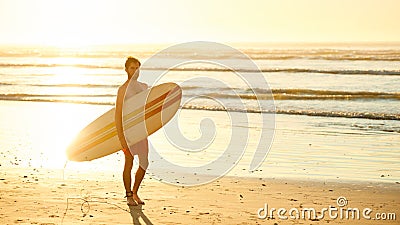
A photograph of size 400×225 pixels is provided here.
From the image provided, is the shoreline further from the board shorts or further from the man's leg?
→ the board shorts

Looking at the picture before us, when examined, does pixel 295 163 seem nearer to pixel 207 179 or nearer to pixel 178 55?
pixel 207 179

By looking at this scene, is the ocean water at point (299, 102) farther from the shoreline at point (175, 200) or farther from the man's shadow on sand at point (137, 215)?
the man's shadow on sand at point (137, 215)

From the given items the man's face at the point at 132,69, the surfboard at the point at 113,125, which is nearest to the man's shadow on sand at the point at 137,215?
the surfboard at the point at 113,125

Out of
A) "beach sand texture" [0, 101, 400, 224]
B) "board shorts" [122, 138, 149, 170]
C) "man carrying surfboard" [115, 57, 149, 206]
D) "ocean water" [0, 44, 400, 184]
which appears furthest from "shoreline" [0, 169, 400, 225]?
"ocean water" [0, 44, 400, 184]

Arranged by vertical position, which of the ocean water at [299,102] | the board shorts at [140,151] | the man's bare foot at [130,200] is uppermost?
the ocean water at [299,102]

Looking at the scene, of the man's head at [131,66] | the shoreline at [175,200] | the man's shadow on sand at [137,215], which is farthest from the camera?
the man's head at [131,66]

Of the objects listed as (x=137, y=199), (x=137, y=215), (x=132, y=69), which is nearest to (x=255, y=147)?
(x=137, y=199)

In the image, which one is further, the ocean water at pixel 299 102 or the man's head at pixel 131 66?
the ocean water at pixel 299 102

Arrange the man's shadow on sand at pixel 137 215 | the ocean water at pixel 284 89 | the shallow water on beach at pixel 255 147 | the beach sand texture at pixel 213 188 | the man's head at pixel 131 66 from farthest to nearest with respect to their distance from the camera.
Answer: the ocean water at pixel 284 89 → the shallow water on beach at pixel 255 147 → the man's head at pixel 131 66 → the beach sand texture at pixel 213 188 → the man's shadow on sand at pixel 137 215

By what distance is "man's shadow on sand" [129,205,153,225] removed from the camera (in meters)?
7.36

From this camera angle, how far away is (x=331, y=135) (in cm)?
1391

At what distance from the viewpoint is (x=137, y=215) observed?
7605mm

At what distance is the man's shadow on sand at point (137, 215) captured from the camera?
7361 mm

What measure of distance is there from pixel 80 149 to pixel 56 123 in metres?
6.98
